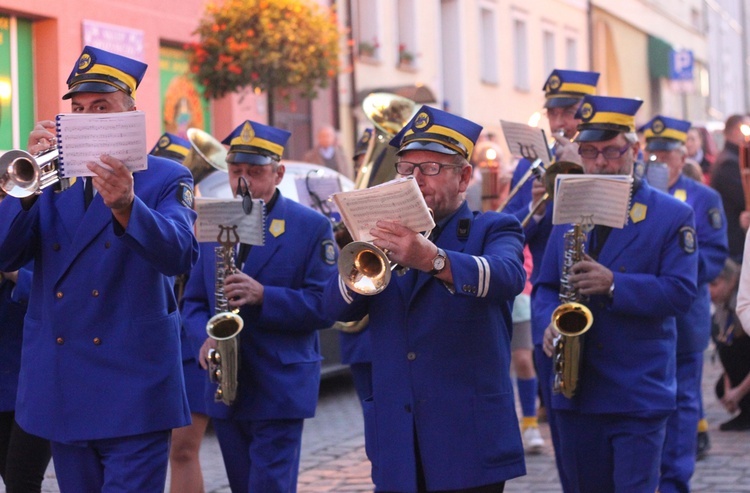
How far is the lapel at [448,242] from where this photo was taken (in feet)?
16.4

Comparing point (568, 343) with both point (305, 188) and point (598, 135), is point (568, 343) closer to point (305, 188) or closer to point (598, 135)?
point (598, 135)

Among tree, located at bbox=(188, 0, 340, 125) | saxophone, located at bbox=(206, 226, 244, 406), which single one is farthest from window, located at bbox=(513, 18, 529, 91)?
saxophone, located at bbox=(206, 226, 244, 406)

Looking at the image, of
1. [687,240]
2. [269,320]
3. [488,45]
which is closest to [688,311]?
[687,240]

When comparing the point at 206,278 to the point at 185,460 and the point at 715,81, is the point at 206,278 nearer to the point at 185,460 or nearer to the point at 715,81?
the point at 185,460

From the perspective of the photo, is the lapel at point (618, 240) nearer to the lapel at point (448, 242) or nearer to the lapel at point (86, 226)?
the lapel at point (448, 242)

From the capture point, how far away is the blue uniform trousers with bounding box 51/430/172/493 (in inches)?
198

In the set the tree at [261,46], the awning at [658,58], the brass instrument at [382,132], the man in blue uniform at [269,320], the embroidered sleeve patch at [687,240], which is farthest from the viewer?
the awning at [658,58]

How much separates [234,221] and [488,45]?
23.4 metres

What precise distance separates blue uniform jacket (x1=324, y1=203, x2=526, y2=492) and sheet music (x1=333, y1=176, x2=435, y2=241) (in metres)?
0.39

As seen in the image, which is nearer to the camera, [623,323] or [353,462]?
[623,323]

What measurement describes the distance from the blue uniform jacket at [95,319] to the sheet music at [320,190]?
3.81 m

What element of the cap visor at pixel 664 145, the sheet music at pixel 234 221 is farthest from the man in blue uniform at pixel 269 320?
the cap visor at pixel 664 145

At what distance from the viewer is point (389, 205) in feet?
14.6

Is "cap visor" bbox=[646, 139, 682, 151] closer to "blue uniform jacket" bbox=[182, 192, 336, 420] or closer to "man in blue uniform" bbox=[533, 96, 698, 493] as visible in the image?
"man in blue uniform" bbox=[533, 96, 698, 493]
